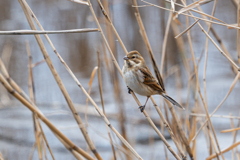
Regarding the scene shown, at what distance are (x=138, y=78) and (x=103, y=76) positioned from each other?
2166 millimetres

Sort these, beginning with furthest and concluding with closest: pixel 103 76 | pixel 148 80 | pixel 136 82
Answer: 1. pixel 103 76
2. pixel 148 80
3. pixel 136 82

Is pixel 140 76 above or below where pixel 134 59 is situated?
below

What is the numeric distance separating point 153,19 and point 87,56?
58.7 inches

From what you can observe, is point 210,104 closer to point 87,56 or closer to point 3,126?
point 87,56

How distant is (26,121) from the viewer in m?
3.82

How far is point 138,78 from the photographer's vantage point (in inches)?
90.3

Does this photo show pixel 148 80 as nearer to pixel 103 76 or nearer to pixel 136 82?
pixel 136 82

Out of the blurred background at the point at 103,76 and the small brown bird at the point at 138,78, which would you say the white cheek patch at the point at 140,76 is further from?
the blurred background at the point at 103,76

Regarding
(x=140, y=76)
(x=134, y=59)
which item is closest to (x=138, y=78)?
(x=140, y=76)

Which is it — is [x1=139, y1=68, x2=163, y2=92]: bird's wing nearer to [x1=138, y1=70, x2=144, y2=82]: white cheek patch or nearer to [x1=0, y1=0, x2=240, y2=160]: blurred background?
[x1=138, y1=70, x2=144, y2=82]: white cheek patch

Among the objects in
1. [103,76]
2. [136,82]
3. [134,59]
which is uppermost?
[103,76]

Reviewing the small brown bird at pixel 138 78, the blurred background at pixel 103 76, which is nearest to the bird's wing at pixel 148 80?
the small brown bird at pixel 138 78

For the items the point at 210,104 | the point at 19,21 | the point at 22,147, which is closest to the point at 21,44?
the point at 19,21

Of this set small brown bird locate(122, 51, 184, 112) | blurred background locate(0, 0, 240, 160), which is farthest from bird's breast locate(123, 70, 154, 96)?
blurred background locate(0, 0, 240, 160)
